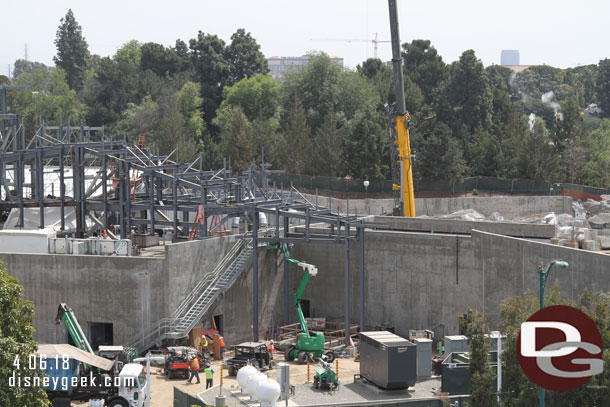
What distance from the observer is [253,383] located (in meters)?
35.4

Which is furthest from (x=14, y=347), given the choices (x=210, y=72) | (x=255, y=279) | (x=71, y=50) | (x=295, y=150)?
(x=71, y=50)

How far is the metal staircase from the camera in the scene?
46438 mm

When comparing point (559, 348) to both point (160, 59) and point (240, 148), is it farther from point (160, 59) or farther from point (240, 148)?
point (160, 59)

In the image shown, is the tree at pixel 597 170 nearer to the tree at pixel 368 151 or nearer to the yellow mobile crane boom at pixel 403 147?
the tree at pixel 368 151

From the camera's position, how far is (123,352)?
135ft

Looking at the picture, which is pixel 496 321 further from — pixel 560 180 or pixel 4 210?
pixel 560 180

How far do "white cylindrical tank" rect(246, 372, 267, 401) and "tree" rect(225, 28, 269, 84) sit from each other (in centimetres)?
10215

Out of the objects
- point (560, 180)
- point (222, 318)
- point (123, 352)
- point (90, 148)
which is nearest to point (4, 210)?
point (90, 148)

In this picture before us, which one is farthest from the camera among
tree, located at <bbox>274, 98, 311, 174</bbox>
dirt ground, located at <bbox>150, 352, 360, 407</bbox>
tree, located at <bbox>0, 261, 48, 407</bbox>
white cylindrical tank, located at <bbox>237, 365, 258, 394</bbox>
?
tree, located at <bbox>274, 98, 311, 174</bbox>

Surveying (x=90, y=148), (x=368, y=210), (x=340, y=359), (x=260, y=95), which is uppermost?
(x=260, y=95)

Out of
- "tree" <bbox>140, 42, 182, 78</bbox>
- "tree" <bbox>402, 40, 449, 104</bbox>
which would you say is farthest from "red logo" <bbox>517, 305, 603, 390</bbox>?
"tree" <bbox>140, 42, 182, 78</bbox>

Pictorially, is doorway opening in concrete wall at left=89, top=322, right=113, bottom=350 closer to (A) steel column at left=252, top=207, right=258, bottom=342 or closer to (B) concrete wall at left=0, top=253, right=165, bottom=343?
(B) concrete wall at left=0, top=253, right=165, bottom=343

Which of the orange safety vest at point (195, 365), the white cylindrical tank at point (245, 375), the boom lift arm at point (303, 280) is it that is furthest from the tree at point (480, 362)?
the boom lift arm at point (303, 280)

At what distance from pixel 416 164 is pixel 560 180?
1522 centimetres
